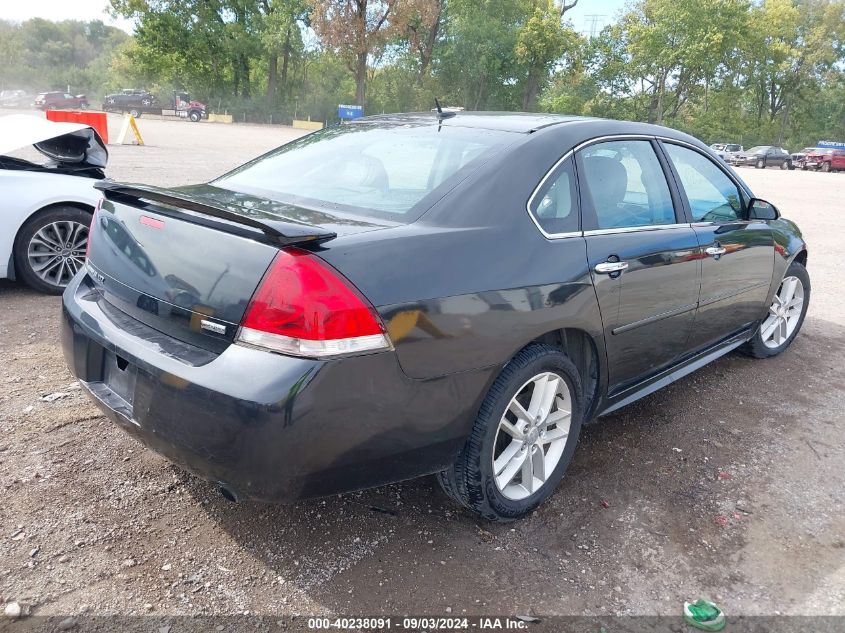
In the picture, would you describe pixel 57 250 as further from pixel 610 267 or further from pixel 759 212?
pixel 759 212

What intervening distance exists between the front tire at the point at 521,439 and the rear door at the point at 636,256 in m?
0.34

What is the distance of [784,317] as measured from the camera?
15.8 ft

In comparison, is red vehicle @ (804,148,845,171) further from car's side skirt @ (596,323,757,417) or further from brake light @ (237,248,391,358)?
brake light @ (237,248,391,358)

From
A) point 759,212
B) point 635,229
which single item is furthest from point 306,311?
point 759,212

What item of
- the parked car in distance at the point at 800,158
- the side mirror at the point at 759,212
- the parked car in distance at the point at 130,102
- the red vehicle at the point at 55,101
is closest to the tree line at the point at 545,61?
the parked car in distance at the point at 130,102

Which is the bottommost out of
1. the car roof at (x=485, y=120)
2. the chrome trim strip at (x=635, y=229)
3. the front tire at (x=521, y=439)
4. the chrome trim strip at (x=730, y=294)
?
the front tire at (x=521, y=439)

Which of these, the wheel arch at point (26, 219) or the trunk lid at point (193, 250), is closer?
the trunk lid at point (193, 250)

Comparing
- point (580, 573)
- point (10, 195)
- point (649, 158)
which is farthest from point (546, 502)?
point (10, 195)

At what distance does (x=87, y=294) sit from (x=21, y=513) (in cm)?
87

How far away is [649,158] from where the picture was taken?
337cm

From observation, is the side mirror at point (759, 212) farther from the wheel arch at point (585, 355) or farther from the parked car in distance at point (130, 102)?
the parked car in distance at point (130, 102)

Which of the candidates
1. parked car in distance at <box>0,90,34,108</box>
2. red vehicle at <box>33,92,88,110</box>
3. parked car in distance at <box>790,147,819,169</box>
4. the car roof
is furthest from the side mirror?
parked car in distance at <box>0,90,34,108</box>

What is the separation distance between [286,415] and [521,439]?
3.56 ft

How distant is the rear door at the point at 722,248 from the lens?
3510 mm
